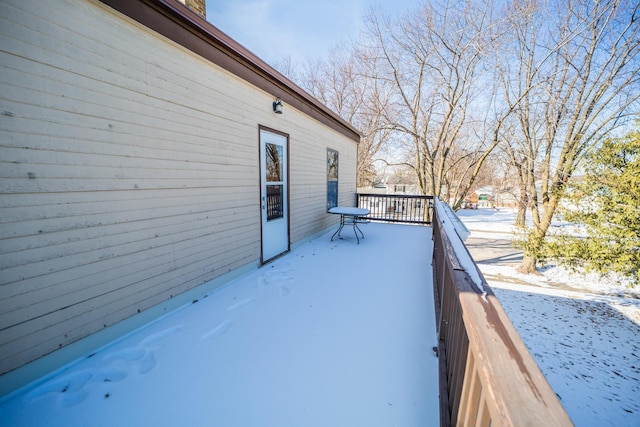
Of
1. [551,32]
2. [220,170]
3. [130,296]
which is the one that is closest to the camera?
[130,296]

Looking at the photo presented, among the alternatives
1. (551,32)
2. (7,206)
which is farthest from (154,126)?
(551,32)

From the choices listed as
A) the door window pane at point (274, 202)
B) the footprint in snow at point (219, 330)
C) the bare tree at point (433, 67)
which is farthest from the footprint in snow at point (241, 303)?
the bare tree at point (433, 67)

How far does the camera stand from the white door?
3916mm

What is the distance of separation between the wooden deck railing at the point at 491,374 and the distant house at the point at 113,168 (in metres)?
2.49

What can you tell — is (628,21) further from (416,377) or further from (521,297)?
(416,377)

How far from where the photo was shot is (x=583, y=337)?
6.53 m

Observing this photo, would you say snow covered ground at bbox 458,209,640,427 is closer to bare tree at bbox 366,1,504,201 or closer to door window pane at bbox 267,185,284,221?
bare tree at bbox 366,1,504,201

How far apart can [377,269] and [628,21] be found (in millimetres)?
12195

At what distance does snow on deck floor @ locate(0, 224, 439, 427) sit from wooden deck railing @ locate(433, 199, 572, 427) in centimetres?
46

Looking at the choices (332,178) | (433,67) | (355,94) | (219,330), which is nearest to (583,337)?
(332,178)

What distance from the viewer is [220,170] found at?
313 centimetres

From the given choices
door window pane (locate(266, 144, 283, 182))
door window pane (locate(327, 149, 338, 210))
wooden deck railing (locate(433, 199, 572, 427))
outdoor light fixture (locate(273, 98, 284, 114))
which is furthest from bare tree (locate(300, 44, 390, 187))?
wooden deck railing (locate(433, 199, 572, 427))

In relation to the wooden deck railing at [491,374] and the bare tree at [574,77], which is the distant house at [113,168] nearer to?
the wooden deck railing at [491,374]

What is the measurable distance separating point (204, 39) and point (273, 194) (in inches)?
84.2
